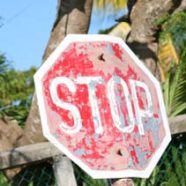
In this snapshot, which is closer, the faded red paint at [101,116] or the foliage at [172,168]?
the faded red paint at [101,116]

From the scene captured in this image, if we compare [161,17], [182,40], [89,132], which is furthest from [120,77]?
[182,40]

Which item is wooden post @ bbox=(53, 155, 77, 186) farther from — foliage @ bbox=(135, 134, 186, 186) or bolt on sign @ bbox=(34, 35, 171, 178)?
foliage @ bbox=(135, 134, 186, 186)

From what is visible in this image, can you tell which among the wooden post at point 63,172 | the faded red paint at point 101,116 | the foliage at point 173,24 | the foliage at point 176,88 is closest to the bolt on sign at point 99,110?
the faded red paint at point 101,116

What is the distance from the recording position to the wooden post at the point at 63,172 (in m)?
2.83

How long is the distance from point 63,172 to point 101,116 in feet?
2.80

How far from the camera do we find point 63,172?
289cm

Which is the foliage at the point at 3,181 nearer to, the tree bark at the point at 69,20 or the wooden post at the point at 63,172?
the wooden post at the point at 63,172

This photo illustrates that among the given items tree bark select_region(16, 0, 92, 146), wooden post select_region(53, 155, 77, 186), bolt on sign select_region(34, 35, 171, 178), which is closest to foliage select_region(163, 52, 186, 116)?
tree bark select_region(16, 0, 92, 146)

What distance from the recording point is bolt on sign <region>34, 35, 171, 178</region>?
205 cm

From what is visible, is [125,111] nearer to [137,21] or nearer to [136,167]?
[136,167]

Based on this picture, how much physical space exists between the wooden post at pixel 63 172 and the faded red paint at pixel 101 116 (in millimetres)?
710

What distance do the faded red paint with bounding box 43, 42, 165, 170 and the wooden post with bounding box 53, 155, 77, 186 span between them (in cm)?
71

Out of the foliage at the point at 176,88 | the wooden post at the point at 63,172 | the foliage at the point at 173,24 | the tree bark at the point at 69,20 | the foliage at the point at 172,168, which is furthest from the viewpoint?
the foliage at the point at 176,88

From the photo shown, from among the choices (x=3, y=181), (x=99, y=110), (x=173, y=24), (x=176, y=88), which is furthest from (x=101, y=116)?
(x=176, y=88)
